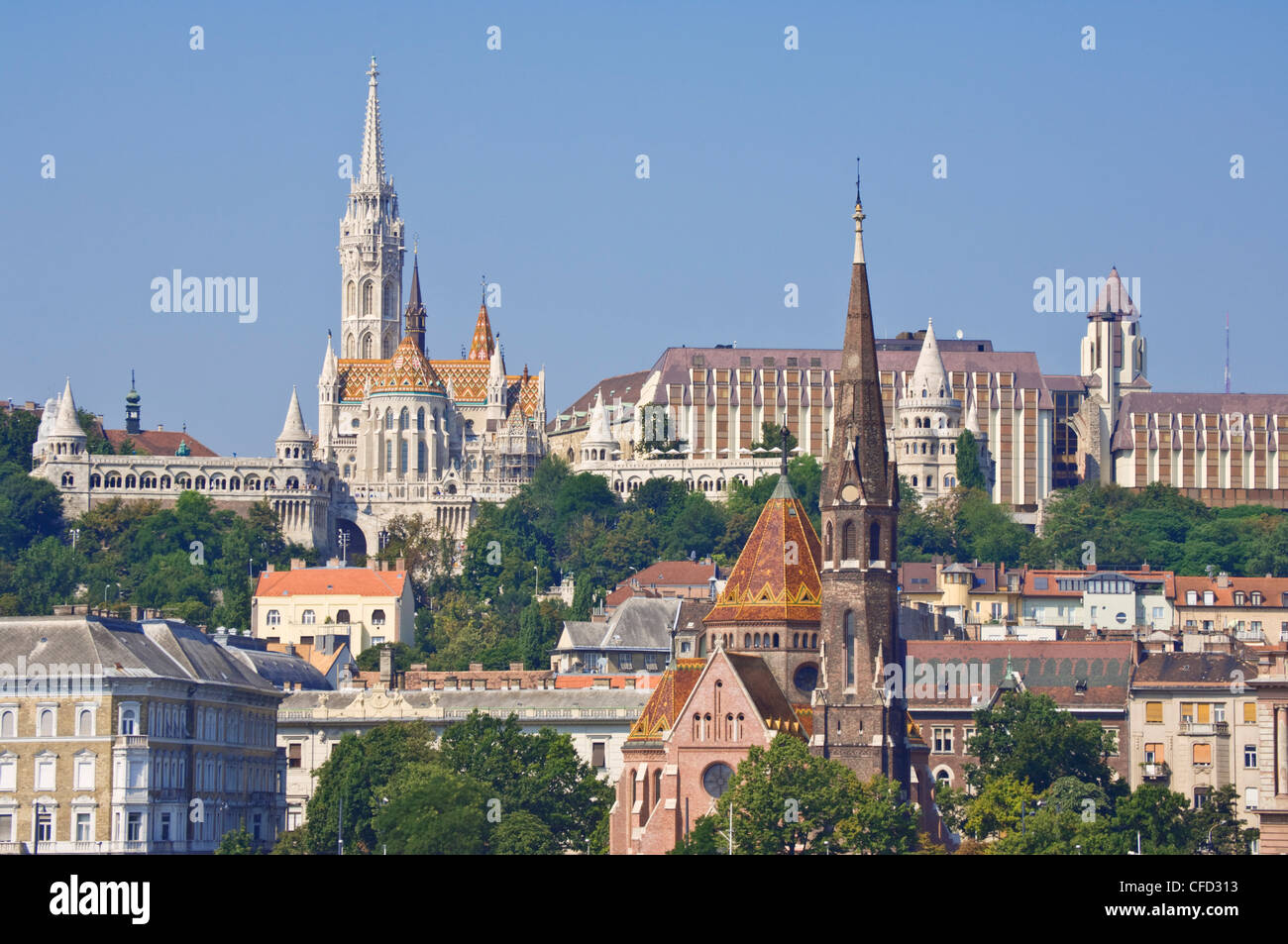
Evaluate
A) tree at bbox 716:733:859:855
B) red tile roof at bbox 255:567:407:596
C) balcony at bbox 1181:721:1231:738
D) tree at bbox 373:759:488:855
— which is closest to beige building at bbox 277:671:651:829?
tree at bbox 373:759:488:855

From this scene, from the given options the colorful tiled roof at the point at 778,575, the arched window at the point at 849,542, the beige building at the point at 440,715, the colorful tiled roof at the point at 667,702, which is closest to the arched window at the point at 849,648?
the arched window at the point at 849,542

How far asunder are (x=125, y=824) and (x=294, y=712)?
28.2 meters

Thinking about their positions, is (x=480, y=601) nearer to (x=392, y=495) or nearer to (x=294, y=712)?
(x=392, y=495)

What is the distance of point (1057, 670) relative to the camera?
108062 millimetres

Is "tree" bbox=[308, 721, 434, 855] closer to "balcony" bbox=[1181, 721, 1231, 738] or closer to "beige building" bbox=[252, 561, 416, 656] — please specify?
"balcony" bbox=[1181, 721, 1231, 738]

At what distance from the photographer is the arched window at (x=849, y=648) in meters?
85.4

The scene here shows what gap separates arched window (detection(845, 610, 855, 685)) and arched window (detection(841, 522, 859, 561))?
66.6 inches

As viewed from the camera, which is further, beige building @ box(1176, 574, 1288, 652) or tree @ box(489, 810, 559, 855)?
beige building @ box(1176, 574, 1288, 652)

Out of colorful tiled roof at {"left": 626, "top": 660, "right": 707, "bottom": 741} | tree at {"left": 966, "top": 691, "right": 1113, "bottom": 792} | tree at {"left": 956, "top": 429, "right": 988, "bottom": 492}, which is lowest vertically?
tree at {"left": 966, "top": 691, "right": 1113, "bottom": 792}

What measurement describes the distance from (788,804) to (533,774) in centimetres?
1677

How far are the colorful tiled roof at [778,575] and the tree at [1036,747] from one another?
814cm

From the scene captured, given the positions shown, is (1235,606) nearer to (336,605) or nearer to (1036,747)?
(336,605)

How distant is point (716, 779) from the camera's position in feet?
276

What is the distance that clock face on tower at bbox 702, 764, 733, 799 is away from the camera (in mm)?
83875
